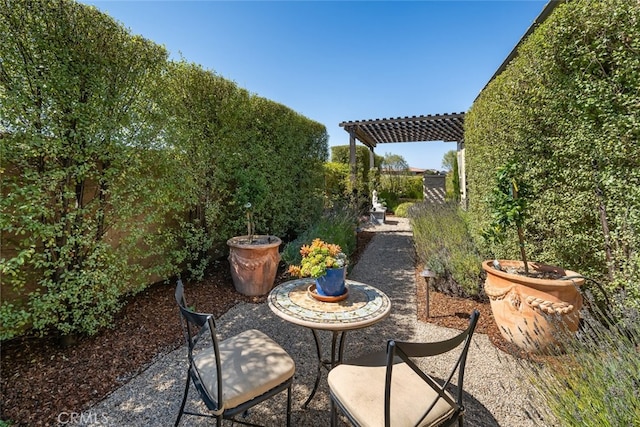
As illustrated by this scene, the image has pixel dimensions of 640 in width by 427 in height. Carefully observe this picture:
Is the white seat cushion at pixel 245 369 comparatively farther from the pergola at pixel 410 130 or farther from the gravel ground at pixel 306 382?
the pergola at pixel 410 130

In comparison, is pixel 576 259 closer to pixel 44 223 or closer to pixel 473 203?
pixel 473 203

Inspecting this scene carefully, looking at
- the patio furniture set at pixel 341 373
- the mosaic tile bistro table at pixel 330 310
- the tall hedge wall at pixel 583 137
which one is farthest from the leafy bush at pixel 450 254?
the patio furniture set at pixel 341 373

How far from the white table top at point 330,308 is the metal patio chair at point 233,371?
0.27 m

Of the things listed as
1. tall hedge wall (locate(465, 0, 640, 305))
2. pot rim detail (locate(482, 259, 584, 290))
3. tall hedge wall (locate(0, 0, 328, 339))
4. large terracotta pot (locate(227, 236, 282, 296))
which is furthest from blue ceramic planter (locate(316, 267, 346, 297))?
tall hedge wall (locate(465, 0, 640, 305))

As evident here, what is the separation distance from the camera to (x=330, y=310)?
72.0 inches

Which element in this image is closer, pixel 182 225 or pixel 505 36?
pixel 182 225

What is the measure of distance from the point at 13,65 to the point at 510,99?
16.5 feet

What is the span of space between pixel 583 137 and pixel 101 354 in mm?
4957

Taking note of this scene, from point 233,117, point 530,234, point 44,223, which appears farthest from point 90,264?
point 530,234

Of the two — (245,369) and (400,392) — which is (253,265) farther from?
(400,392)

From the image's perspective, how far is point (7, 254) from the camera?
2.30m

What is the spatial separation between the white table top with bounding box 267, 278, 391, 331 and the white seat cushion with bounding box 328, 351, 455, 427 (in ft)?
0.81

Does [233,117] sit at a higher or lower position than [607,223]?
higher

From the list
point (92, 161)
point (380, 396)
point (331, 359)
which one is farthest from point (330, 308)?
point (92, 161)
